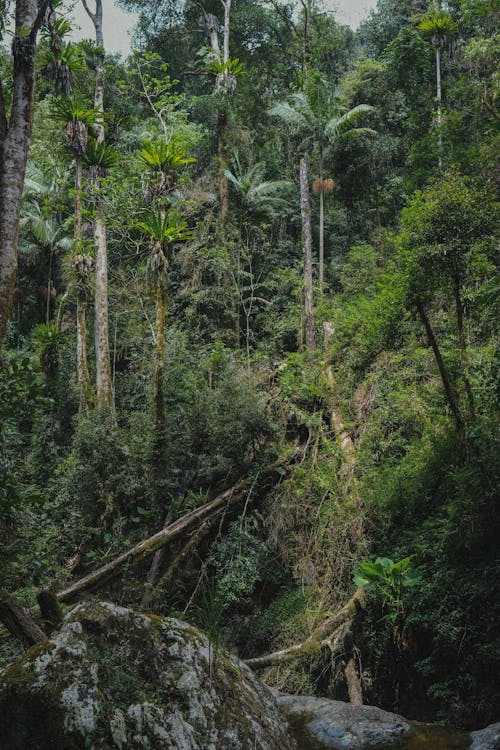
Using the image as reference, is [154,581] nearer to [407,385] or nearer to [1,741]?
[407,385]

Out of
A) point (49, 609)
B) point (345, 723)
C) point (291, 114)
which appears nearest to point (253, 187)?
point (291, 114)

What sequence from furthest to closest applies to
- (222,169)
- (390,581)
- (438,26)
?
(438,26) < (222,169) < (390,581)

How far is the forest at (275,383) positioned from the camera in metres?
5.55

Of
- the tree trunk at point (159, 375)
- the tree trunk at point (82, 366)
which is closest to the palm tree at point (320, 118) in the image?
the tree trunk at point (82, 366)

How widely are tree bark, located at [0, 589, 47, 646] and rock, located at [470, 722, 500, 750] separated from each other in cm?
319

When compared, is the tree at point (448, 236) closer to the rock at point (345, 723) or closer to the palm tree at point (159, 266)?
the rock at point (345, 723)

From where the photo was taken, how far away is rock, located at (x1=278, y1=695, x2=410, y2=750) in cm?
404

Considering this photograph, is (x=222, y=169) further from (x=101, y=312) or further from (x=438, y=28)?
(x=438, y=28)

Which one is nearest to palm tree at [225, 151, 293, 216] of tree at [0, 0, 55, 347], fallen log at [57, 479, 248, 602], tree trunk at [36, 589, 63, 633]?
fallen log at [57, 479, 248, 602]

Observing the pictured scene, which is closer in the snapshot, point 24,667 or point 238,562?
point 24,667

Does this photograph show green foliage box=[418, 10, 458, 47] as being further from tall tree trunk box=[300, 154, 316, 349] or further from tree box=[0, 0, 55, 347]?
tree box=[0, 0, 55, 347]

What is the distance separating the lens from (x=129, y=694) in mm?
3480

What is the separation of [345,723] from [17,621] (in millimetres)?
2671

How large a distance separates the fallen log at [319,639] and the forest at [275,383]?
39 millimetres
